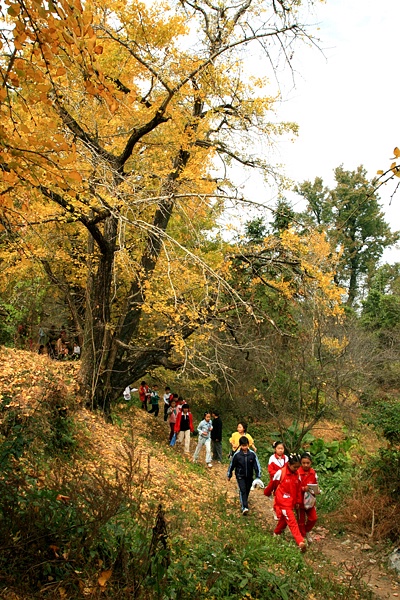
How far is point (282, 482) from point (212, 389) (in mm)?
13111

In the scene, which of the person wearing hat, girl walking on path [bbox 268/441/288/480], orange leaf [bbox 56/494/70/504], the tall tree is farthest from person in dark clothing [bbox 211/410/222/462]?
the tall tree

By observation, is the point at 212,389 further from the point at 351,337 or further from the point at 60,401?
the point at 60,401

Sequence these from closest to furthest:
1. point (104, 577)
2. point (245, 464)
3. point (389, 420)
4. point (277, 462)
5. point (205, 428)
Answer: point (104, 577), point (277, 462), point (245, 464), point (389, 420), point (205, 428)

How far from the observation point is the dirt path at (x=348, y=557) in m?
6.48

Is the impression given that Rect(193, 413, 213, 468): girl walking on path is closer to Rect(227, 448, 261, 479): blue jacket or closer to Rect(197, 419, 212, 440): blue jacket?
Rect(197, 419, 212, 440): blue jacket

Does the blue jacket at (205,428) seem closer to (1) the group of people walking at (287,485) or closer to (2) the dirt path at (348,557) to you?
(2) the dirt path at (348,557)

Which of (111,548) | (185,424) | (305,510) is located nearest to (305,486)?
(305,510)

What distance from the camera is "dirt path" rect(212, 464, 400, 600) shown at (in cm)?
648

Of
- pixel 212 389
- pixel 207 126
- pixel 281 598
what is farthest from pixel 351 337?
pixel 281 598

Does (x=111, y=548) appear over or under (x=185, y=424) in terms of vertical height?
under

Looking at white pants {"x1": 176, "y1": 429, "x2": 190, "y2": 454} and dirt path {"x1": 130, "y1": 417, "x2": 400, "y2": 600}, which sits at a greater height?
white pants {"x1": 176, "y1": 429, "x2": 190, "y2": 454}

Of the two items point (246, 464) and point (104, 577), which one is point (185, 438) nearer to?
point (246, 464)

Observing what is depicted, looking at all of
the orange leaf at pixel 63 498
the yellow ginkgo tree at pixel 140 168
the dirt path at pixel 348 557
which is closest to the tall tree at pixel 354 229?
the yellow ginkgo tree at pixel 140 168

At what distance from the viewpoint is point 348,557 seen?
25.9ft
